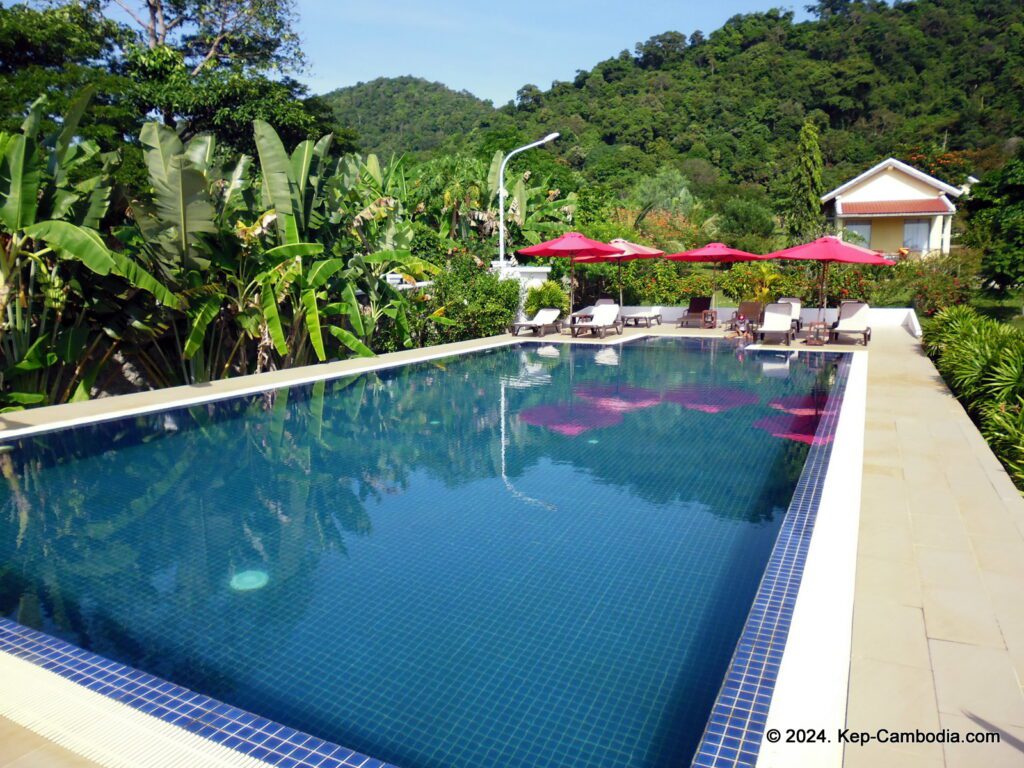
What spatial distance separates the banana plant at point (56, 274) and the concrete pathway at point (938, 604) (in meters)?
8.17

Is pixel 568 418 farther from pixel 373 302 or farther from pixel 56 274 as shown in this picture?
pixel 56 274

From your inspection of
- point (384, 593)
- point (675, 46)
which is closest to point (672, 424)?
point (384, 593)

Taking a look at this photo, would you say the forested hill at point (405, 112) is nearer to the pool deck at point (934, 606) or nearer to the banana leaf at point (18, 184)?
the banana leaf at point (18, 184)

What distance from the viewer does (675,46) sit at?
6438cm

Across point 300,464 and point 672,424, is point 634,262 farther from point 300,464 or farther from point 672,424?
point 300,464

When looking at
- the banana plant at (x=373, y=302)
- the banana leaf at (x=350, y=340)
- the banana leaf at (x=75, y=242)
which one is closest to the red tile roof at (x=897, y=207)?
the banana plant at (x=373, y=302)

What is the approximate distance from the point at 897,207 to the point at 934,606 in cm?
3464

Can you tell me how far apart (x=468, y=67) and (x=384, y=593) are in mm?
35491

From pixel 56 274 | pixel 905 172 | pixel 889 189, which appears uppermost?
pixel 905 172

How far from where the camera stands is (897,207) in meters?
32.9

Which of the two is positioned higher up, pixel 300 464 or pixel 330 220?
pixel 330 220

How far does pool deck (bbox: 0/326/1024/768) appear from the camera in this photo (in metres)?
2.73

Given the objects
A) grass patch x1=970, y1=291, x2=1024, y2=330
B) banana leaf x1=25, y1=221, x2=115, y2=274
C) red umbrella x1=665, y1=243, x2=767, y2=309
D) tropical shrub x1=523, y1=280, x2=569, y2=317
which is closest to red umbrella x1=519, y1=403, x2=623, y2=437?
banana leaf x1=25, y1=221, x2=115, y2=274

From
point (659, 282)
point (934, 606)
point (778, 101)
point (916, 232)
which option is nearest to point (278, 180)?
point (934, 606)
